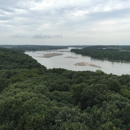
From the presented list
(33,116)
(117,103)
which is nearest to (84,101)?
(117,103)

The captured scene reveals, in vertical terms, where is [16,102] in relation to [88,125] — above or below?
above

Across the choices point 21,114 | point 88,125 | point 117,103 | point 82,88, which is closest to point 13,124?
point 21,114

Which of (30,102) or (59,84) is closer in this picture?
(30,102)

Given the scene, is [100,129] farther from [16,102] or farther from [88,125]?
[16,102]

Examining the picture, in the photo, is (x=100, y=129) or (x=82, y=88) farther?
(x=82, y=88)

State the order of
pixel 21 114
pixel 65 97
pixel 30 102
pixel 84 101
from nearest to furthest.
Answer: pixel 21 114
pixel 30 102
pixel 65 97
pixel 84 101

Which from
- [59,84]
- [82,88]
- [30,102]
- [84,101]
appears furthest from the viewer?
[59,84]

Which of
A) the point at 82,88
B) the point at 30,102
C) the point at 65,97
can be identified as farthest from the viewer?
the point at 82,88

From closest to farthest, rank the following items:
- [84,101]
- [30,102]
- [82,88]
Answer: [30,102], [84,101], [82,88]

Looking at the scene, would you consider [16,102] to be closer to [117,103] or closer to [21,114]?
[21,114]
